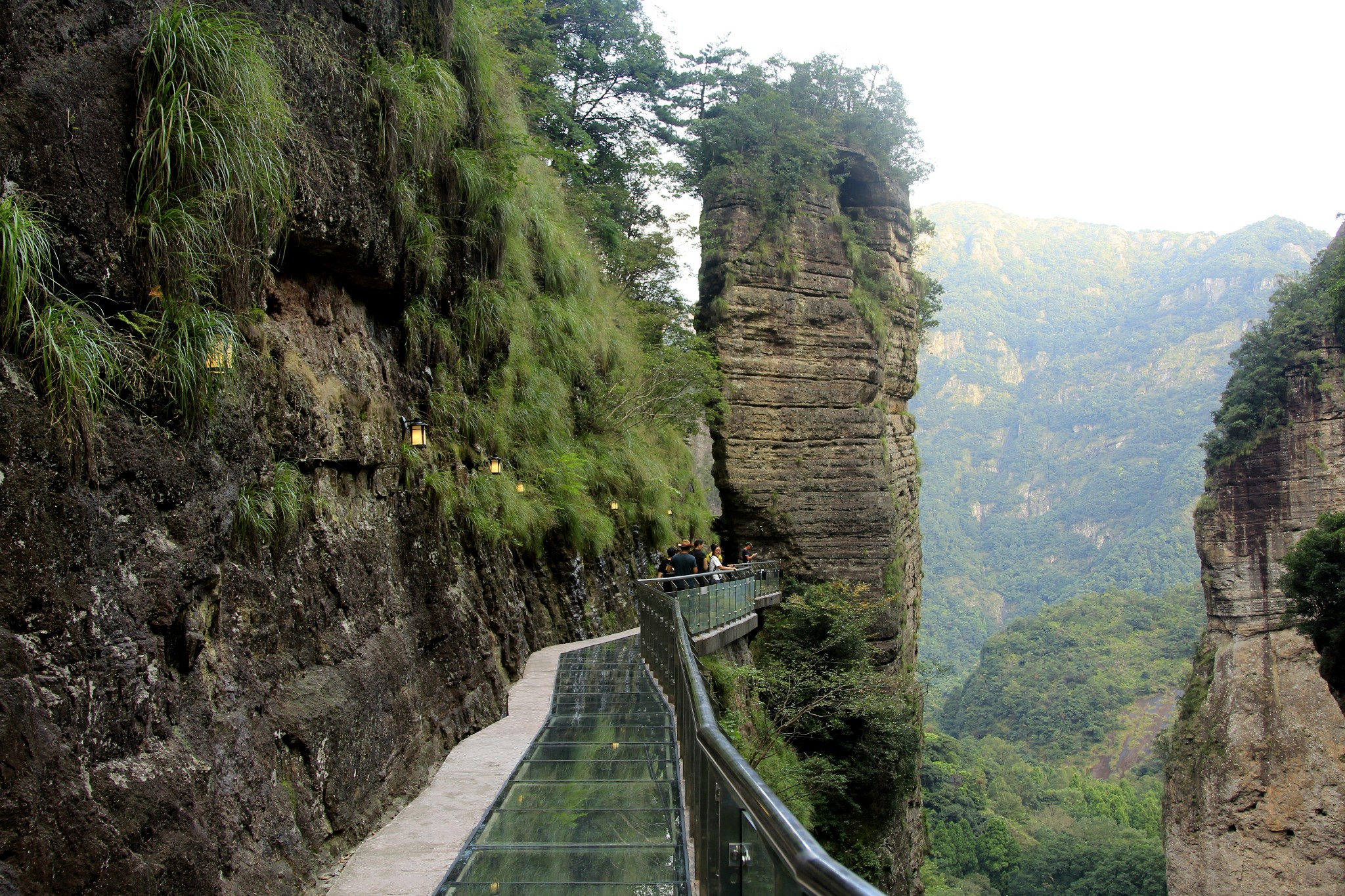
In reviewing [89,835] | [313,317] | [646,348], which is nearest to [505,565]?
[313,317]

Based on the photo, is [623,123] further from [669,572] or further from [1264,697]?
[1264,697]

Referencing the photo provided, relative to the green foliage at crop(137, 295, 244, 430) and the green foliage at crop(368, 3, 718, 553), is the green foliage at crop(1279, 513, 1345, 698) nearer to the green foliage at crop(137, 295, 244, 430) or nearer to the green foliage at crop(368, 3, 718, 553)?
the green foliage at crop(368, 3, 718, 553)

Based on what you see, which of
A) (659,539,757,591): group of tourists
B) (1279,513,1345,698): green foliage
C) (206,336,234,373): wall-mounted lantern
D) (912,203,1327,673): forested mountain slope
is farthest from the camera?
(912,203,1327,673): forested mountain slope

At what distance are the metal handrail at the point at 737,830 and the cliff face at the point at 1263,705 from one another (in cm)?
3112

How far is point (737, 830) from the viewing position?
3361 millimetres

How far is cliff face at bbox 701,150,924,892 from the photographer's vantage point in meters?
25.0

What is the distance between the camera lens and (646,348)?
23891mm

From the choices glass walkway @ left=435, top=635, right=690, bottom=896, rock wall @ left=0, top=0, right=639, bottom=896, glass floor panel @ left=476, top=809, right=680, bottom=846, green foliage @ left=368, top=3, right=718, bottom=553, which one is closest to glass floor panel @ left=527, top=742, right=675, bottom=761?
glass walkway @ left=435, top=635, right=690, bottom=896

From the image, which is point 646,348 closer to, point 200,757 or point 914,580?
point 914,580

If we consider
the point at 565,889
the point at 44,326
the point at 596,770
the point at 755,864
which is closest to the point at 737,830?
the point at 755,864

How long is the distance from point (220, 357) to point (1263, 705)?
35.5m

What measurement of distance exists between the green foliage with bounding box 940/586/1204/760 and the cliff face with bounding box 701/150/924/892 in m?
49.5

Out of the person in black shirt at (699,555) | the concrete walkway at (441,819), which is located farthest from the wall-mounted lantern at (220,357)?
the person in black shirt at (699,555)

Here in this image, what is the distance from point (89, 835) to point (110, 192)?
297cm
